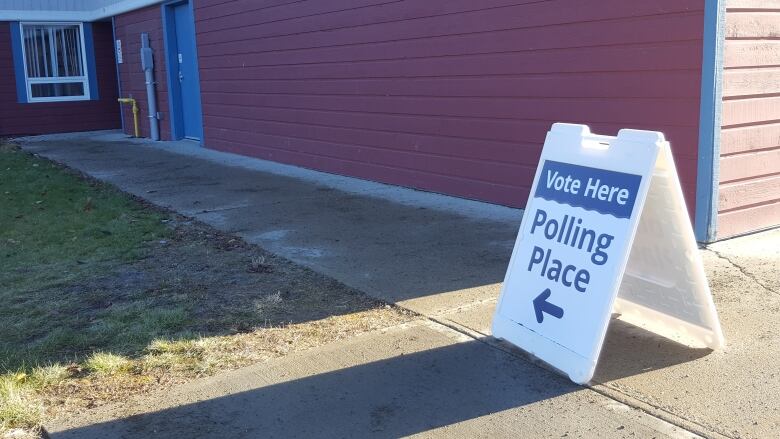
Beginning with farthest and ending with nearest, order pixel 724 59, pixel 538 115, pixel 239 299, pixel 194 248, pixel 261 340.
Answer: pixel 538 115, pixel 194 248, pixel 724 59, pixel 239 299, pixel 261 340

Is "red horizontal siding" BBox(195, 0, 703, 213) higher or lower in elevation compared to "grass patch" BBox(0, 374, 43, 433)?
higher

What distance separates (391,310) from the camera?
489 cm

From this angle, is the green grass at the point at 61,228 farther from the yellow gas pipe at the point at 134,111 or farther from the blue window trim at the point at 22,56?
the blue window trim at the point at 22,56

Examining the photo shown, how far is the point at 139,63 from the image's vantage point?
16.8 meters

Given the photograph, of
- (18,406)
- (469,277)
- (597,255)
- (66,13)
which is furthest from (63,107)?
(597,255)

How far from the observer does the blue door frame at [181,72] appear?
48.2ft

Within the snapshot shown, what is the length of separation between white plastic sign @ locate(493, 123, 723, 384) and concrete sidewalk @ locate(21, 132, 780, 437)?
0.17 meters

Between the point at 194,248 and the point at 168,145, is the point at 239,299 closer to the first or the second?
the point at 194,248

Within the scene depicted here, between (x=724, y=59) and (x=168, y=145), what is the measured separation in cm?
1169

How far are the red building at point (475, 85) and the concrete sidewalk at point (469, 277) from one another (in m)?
0.42

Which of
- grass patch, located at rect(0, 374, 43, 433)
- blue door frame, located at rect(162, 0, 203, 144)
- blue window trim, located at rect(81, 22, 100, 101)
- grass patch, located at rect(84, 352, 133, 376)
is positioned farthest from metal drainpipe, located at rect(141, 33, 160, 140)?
grass patch, located at rect(0, 374, 43, 433)

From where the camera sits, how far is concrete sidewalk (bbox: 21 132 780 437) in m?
3.50

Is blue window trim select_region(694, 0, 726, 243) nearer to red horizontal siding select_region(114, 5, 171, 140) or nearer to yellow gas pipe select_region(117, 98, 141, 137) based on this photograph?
red horizontal siding select_region(114, 5, 171, 140)

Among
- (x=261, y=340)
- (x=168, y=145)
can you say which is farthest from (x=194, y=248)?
(x=168, y=145)
